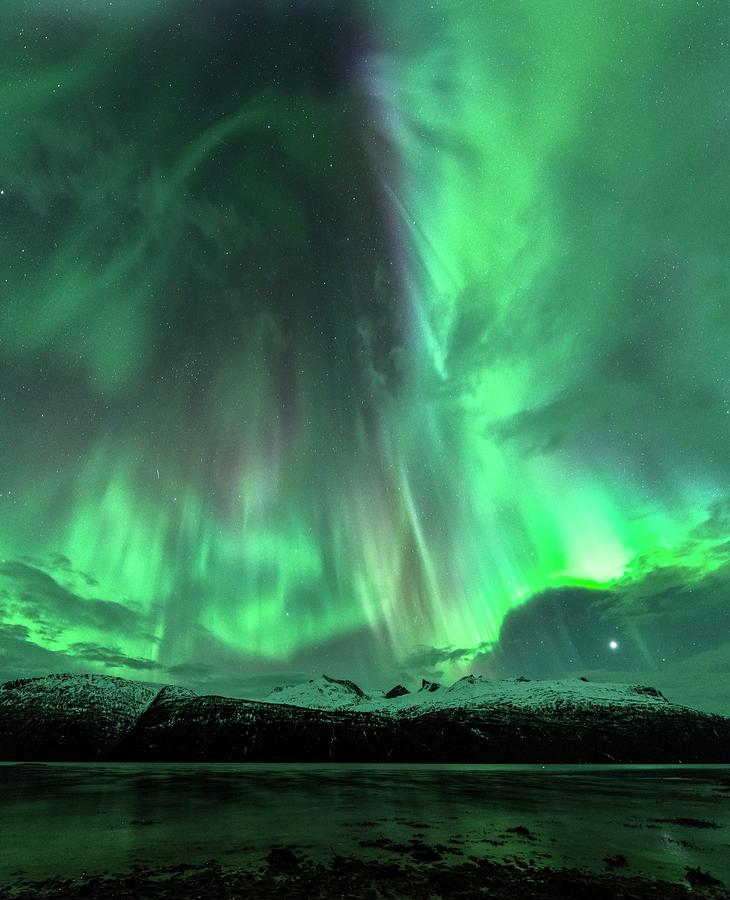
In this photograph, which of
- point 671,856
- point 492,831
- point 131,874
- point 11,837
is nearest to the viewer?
point 131,874

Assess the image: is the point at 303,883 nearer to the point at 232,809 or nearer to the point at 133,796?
the point at 232,809

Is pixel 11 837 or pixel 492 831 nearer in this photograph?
pixel 11 837

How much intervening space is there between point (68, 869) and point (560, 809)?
166 ft

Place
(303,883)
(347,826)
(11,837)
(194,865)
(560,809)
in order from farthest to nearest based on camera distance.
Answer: (560,809), (347,826), (11,837), (194,865), (303,883)

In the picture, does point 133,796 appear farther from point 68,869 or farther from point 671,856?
point 671,856

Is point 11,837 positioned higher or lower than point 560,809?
higher

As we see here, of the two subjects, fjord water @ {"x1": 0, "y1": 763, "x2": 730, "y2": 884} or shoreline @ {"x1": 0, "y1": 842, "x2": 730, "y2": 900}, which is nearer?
shoreline @ {"x1": 0, "y1": 842, "x2": 730, "y2": 900}

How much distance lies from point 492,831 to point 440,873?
1681cm

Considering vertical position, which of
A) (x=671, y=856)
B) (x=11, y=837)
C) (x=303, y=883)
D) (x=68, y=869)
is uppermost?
(x=11, y=837)

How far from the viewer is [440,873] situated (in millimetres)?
24750

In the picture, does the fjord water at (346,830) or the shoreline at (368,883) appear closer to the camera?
the shoreline at (368,883)

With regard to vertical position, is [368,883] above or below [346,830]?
below

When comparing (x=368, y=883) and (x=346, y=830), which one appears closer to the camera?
(x=368, y=883)

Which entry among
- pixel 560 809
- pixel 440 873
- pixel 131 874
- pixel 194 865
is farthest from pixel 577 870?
pixel 560 809
